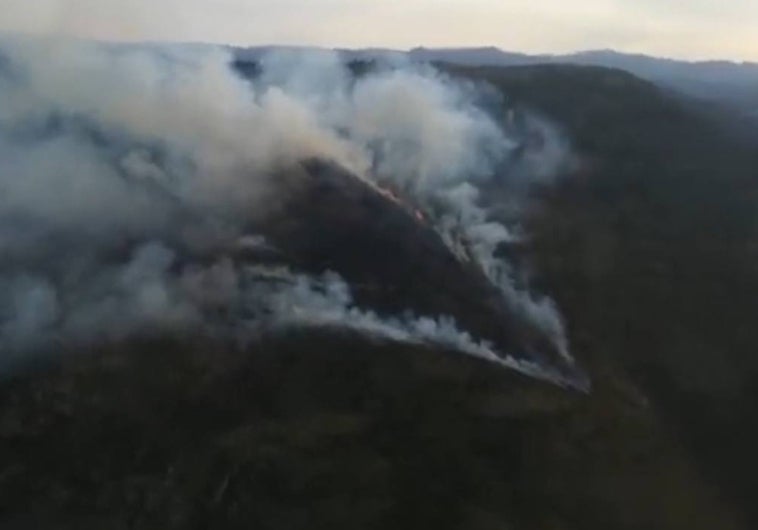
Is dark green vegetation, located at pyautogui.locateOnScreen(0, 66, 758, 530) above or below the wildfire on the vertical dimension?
below

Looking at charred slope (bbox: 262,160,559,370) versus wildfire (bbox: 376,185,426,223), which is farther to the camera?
wildfire (bbox: 376,185,426,223)

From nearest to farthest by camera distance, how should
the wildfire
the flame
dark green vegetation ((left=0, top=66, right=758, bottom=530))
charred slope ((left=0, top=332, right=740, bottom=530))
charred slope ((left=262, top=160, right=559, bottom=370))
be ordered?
charred slope ((left=0, top=332, right=740, bottom=530)) < dark green vegetation ((left=0, top=66, right=758, bottom=530)) < charred slope ((left=262, top=160, right=559, bottom=370)) < the wildfire < the flame

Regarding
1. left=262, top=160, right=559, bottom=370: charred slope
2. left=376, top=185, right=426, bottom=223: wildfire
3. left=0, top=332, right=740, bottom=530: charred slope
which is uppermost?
left=376, top=185, right=426, bottom=223: wildfire

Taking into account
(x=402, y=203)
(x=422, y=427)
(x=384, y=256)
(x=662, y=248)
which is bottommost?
(x=422, y=427)

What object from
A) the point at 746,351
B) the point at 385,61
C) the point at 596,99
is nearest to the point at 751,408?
the point at 746,351

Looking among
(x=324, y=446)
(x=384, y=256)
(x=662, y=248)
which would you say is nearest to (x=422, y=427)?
(x=324, y=446)

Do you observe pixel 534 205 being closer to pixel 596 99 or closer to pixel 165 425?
pixel 596 99

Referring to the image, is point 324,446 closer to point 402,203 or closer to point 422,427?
point 422,427

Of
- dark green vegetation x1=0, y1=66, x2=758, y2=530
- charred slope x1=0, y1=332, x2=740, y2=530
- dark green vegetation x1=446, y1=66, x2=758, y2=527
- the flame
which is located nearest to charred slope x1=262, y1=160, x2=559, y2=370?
the flame

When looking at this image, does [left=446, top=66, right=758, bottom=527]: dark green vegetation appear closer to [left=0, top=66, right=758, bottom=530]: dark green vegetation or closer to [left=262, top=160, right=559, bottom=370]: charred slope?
[left=0, top=66, right=758, bottom=530]: dark green vegetation
